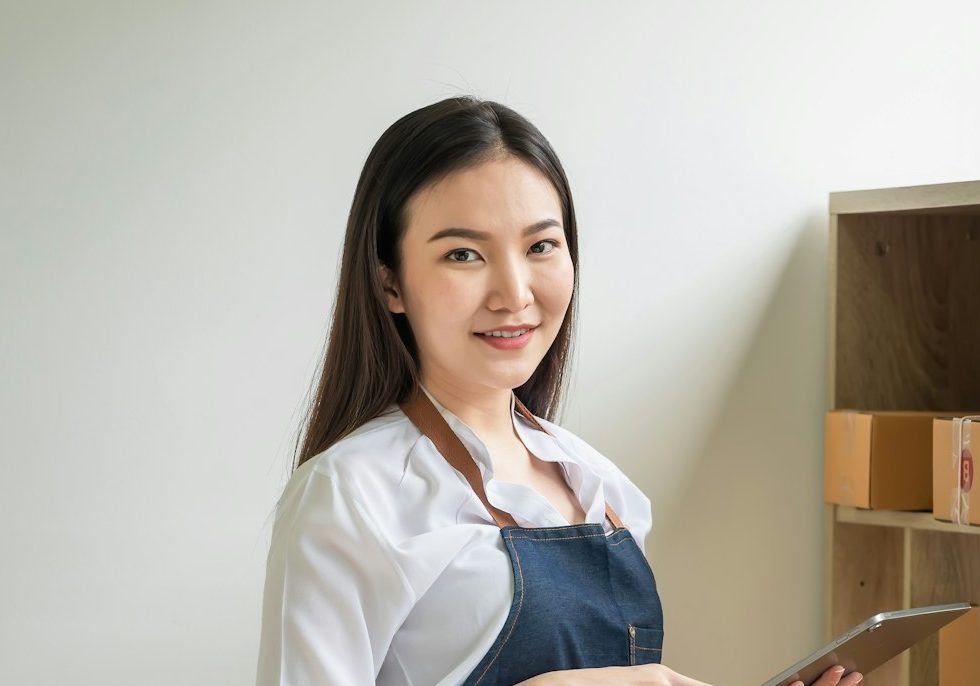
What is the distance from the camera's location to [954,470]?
2.11 metres

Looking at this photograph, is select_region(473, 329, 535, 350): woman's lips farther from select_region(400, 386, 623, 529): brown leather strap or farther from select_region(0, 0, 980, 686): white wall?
select_region(0, 0, 980, 686): white wall

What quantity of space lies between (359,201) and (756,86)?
4.44 feet

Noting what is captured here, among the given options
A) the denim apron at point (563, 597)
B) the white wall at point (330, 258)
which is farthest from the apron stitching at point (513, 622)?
the white wall at point (330, 258)

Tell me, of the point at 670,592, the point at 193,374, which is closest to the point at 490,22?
the point at 193,374

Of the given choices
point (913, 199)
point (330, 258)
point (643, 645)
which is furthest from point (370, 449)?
point (913, 199)

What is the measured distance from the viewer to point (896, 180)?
2.65m

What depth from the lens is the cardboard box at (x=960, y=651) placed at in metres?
2.18

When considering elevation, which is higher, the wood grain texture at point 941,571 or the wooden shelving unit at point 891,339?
the wooden shelving unit at point 891,339

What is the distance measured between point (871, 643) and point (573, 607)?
1.24 feet

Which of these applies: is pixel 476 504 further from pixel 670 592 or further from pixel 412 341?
pixel 670 592

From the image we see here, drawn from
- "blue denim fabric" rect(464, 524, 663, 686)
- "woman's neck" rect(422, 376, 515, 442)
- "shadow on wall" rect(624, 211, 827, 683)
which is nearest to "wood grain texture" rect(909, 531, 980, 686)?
"shadow on wall" rect(624, 211, 827, 683)

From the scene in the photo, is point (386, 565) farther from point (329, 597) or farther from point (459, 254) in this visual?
point (459, 254)

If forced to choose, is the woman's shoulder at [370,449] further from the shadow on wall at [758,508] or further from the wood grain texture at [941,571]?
the wood grain texture at [941,571]

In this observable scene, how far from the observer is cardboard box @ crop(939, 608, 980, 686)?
2.18 m
